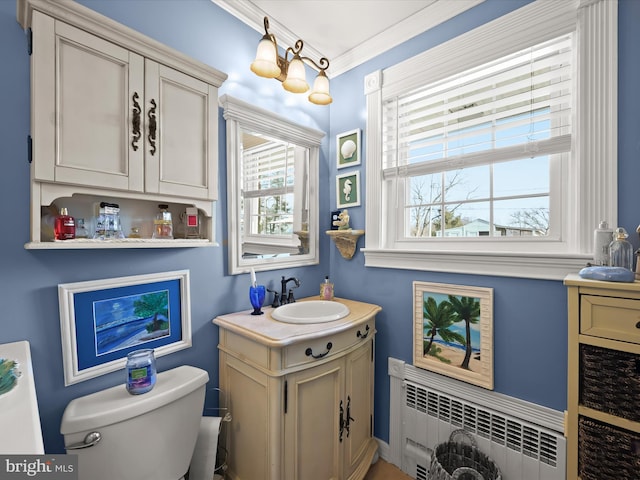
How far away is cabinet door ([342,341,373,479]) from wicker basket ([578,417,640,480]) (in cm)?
Result: 96

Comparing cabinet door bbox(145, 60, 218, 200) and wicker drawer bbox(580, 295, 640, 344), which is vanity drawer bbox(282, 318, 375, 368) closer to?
cabinet door bbox(145, 60, 218, 200)

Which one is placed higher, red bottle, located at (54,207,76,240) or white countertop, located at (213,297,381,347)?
red bottle, located at (54,207,76,240)

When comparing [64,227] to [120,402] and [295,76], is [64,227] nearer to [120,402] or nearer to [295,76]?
[120,402]

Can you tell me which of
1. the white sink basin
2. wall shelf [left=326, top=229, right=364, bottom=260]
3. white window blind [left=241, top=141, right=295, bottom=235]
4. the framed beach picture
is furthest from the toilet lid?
wall shelf [left=326, top=229, right=364, bottom=260]

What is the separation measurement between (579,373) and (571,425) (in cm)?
20

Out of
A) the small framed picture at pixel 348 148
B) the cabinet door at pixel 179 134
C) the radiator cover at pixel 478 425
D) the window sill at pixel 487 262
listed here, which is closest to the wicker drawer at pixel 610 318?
the window sill at pixel 487 262

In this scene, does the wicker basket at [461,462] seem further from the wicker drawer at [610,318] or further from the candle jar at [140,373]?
the candle jar at [140,373]

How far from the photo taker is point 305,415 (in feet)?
4.55

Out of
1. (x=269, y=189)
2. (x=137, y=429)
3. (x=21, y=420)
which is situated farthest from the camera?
(x=269, y=189)

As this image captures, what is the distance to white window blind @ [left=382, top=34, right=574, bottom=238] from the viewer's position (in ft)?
4.69

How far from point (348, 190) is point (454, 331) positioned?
1185 millimetres

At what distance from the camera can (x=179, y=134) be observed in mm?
1302

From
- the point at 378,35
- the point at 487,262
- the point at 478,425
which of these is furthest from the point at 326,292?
the point at 378,35

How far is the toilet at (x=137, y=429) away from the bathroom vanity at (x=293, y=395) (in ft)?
0.82
